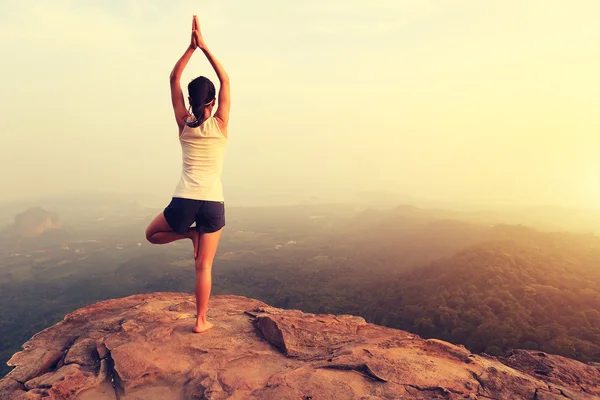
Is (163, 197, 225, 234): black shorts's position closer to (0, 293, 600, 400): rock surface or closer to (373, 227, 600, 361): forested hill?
(0, 293, 600, 400): rock surface

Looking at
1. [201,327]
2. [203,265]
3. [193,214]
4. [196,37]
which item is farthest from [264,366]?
[196,37]

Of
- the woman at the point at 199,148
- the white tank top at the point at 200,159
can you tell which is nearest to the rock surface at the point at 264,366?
the woman at the point at 199,148

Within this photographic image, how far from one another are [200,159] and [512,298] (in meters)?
45.9

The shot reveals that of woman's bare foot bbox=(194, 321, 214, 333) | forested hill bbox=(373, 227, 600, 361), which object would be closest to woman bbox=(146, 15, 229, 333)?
woman's bare foot bbox=(194, 321, 214, 333)

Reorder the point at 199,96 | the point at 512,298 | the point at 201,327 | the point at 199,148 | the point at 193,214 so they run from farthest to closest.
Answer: the point at 512,298 < the point at 201,327 < the point at 193,214 < the point at 199,148 < the point at 199,96

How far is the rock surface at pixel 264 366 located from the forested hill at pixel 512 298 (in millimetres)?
28007

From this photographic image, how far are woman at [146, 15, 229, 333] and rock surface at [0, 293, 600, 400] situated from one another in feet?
7.19

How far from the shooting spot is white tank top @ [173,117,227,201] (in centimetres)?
478

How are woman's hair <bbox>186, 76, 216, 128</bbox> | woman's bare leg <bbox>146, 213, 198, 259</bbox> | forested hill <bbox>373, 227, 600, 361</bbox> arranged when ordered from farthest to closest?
forested hill <bbox>373, 227, 600, 361</bbox>
woman's bare leg <bbox>146, 213, 198, 259</bbox>
woman's hair <bbox>186, 76, 216, 128</bbox>

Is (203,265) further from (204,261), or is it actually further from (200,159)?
(200,159)

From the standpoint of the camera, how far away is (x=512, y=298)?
132 ft

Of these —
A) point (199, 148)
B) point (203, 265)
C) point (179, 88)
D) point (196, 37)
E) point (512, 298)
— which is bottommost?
point (512, 298)

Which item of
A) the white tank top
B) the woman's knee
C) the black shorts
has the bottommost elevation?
the woman's knee

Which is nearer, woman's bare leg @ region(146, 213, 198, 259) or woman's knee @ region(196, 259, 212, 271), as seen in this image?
woman's bare leg @ region(146, 213, 198, 259)
